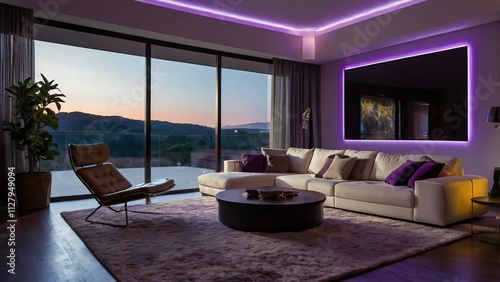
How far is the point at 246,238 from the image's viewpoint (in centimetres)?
339

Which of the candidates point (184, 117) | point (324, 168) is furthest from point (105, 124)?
point (324, 168)

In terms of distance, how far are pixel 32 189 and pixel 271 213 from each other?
3.21 meters

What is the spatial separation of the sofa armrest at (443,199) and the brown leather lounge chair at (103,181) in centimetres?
282

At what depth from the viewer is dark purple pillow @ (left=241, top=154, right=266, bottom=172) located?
19.5 feet

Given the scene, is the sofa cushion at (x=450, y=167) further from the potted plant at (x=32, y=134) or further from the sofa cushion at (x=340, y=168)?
the potted plant at (x=32, y=134)

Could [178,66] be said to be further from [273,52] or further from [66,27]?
[66,27]

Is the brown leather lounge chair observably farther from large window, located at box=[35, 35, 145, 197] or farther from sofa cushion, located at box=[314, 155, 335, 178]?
sofa cushion, located at box=[314, 155, 335, 178]

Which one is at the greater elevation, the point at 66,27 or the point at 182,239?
the point at 66,27

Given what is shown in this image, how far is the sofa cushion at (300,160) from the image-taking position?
19.8ft

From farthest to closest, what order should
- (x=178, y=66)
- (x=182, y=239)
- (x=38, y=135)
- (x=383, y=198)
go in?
(x=178, y=66)
(x=38, y=135)
(x=383, y=198)
(x=182, y=239)

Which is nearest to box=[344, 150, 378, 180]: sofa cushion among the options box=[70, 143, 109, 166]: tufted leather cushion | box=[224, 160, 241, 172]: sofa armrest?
box=[224, 160, 241, 172]: sofa armrest

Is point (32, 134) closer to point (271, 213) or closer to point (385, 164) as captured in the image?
point (271, 213)

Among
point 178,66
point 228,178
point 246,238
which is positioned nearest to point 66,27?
point 178,66

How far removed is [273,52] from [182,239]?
4556 mm
